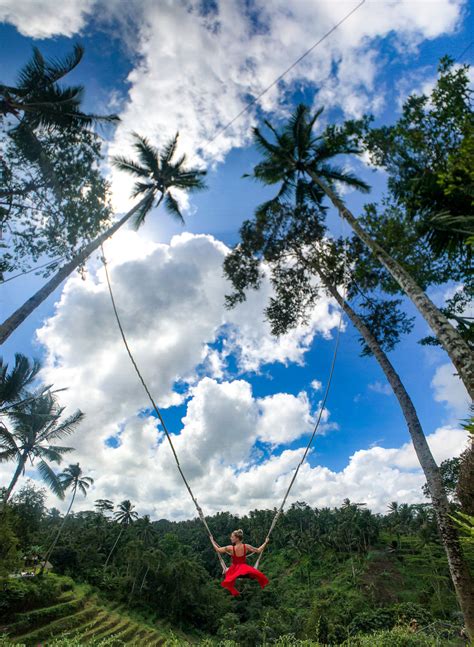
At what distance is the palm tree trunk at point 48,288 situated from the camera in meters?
7.75

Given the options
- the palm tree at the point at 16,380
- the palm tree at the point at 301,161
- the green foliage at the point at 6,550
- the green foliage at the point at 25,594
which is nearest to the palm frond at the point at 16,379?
the palm tree at the point at 16,380

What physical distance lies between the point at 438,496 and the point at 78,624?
30387 millimetres

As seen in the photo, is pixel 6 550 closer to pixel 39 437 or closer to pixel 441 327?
pixel 39 437

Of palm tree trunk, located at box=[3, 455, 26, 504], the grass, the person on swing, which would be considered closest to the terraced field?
the grass

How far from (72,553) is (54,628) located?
1932 centimetres

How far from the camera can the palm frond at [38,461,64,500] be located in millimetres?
25016

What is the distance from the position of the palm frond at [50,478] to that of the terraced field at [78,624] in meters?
7.38

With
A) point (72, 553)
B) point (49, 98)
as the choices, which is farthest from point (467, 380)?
point (72, 553)

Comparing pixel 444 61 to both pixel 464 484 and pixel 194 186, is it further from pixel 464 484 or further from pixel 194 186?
pixel 194 186

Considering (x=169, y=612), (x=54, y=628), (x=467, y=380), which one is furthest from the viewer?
(x=169, y=612)

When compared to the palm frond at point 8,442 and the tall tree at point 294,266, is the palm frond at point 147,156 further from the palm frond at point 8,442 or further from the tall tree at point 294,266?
the palm frond at point 8,442

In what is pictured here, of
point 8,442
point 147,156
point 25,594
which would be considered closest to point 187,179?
point 147,156

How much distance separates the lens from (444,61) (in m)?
7.50

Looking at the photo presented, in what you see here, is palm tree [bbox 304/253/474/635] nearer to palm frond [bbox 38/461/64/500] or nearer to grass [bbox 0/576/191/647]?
grass [bbox 0/576/191/647]
